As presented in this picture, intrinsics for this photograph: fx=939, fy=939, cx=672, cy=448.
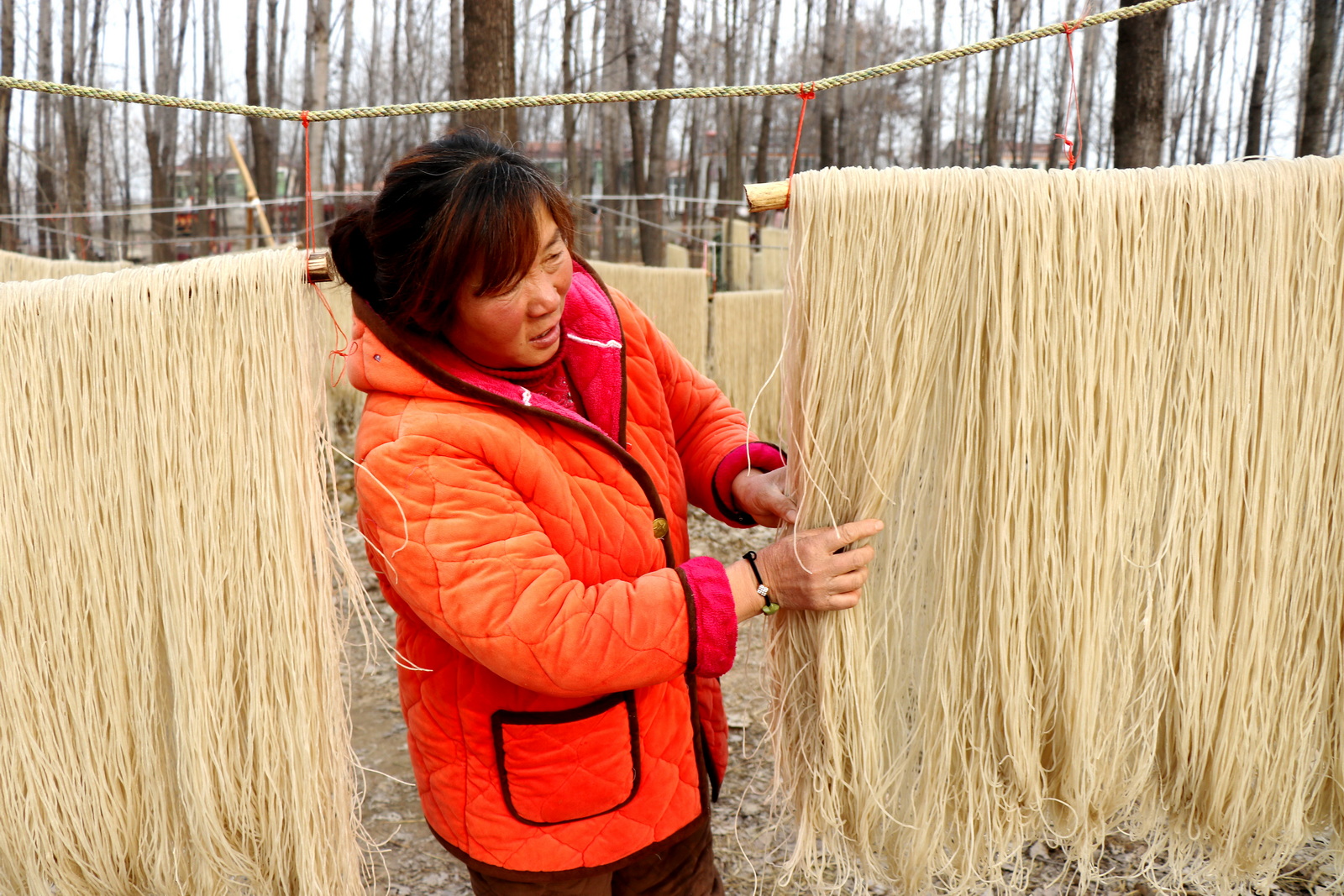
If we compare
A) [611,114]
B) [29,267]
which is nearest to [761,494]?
[29,267]

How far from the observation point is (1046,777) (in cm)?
142

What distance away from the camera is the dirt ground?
2435 millimetres

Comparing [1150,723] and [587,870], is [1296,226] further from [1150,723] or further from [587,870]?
[587,870]

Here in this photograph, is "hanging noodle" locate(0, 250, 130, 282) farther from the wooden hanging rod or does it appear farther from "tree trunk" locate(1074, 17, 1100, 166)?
"tree trunk" locate(1074, 17, 1100, 166)

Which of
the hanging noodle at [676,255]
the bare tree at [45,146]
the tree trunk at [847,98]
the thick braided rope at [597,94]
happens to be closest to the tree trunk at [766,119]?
the tree trunk at [847,98]

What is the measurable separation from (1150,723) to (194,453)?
1.45 metres

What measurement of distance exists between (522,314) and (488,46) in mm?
3011

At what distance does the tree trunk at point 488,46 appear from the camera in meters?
3.88

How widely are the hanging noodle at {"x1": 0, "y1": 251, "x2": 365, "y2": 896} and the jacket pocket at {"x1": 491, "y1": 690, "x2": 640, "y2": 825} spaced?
0.86 feet

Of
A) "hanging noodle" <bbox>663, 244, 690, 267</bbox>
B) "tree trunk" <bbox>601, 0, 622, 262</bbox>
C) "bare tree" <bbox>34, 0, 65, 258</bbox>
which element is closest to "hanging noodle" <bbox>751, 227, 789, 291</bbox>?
"hanging noodle" <bbox>663, 244, 690, 267</bbox>

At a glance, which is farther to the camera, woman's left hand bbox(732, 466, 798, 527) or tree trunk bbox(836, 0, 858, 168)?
tree trunk bbox(836, 0, 858, 168)

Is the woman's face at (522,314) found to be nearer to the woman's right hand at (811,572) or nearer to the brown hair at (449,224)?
the brown hair at (449,224)

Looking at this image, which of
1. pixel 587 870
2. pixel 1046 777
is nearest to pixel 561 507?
pixel 587 870

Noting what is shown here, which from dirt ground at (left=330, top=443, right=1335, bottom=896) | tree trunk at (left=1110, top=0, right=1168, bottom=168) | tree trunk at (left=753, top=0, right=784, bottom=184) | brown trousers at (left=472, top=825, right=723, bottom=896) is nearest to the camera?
brown trousers at (left=472, top=825, right=723, bottom=896)
